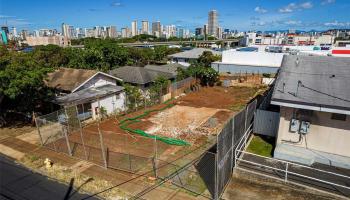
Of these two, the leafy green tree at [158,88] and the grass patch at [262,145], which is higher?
the leafy green tree at [158,88]

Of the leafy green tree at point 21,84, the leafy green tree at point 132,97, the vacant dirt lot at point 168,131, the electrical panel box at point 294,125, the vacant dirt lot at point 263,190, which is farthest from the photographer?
the leafy green tree at point 132,97

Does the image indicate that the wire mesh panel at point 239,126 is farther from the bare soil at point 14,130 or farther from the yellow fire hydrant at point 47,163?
the bare soil at point 14,130

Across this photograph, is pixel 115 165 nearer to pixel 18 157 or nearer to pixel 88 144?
pixel 88 144

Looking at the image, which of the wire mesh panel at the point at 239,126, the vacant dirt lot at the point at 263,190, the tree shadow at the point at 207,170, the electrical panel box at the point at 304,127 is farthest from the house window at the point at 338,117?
the tree shadow at the point at 207,170

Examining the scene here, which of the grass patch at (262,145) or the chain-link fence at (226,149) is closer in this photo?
the chain-link fence at (226,149)

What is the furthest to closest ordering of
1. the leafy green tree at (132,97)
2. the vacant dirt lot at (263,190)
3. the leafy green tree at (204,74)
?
1. the leafy green tree at (204,74)
2. the leafy green tree at (132,97)
3. the vacant dirt lot at (263,190)

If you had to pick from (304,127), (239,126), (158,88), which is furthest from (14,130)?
(304,127)

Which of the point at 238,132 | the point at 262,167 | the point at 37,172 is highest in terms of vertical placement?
the point at 238,132

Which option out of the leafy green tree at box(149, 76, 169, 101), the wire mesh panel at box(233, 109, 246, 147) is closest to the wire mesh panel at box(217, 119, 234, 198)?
the wire mesh panel at box(233, 109, 246, 147)

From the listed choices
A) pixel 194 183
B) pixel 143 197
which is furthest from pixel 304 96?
pixel 143 197
